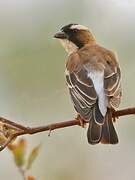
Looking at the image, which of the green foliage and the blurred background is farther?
the blurred background

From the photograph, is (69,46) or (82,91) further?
(69,46)

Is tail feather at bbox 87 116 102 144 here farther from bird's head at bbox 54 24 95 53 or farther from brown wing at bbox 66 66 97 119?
bird's head at bbox 54 24 95 53

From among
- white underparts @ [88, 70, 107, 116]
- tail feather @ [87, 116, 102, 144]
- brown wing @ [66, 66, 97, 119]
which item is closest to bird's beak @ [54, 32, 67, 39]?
brown wing @ [66, 66, 97, 119]

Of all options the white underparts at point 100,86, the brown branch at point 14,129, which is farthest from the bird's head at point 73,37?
the brown branch at point 14,129

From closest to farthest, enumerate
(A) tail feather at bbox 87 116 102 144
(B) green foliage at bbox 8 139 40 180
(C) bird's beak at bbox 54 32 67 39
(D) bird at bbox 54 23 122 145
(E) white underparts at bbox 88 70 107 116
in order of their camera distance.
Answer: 1. (B) green foliage at bbox 8 139 40 180
2. (A) tail feather at bbox 87 116 102 144
3. (D) bird at bbox 54 23 122 145
4. (E) white underparts at bbox 88 70 107 116
5. (C) bird's beak at bbox 54 32 67 39

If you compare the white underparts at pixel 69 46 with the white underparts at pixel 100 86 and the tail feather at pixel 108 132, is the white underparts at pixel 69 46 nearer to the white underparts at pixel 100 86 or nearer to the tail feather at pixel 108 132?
the white underparts at pixel 100 86

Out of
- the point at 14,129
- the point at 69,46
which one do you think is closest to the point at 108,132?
the point at 14,129

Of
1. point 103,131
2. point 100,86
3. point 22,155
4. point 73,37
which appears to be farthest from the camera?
point 73,37

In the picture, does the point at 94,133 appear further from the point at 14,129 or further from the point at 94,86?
the point at 14,129
